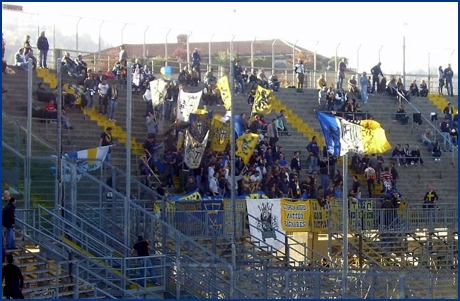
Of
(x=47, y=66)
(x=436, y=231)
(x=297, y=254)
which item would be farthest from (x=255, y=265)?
(x=47, y=66)

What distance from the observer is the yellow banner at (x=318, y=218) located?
3803 cm

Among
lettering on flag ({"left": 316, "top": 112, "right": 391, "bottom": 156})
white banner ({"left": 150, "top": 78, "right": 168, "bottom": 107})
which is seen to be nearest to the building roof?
white banner ({"left": 150, "top": 78, "right": 168, "bottom": 107})

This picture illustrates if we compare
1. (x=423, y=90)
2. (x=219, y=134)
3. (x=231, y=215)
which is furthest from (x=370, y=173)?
(x=423, y=90)

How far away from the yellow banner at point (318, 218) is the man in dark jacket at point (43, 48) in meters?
9.14

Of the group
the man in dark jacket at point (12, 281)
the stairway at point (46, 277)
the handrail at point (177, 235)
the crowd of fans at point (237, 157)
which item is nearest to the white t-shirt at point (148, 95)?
the crowd of fans at point (237, 157)

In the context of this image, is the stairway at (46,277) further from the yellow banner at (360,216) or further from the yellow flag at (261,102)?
the yellow flag at (261,102)

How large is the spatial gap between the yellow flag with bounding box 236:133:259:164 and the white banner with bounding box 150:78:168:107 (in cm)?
A: 256

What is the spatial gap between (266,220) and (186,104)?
4.34 metres

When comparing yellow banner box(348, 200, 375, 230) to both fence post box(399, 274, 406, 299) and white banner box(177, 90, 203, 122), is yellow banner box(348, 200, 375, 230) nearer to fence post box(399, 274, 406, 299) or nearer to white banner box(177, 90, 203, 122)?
white banner box(177, 90, 203, 122)

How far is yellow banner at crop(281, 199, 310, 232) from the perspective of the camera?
123 ft

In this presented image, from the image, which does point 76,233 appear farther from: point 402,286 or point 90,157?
point 402,286

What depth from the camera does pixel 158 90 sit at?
129 ft

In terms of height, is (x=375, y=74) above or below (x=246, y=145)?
above

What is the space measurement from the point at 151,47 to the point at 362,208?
67.5ft
